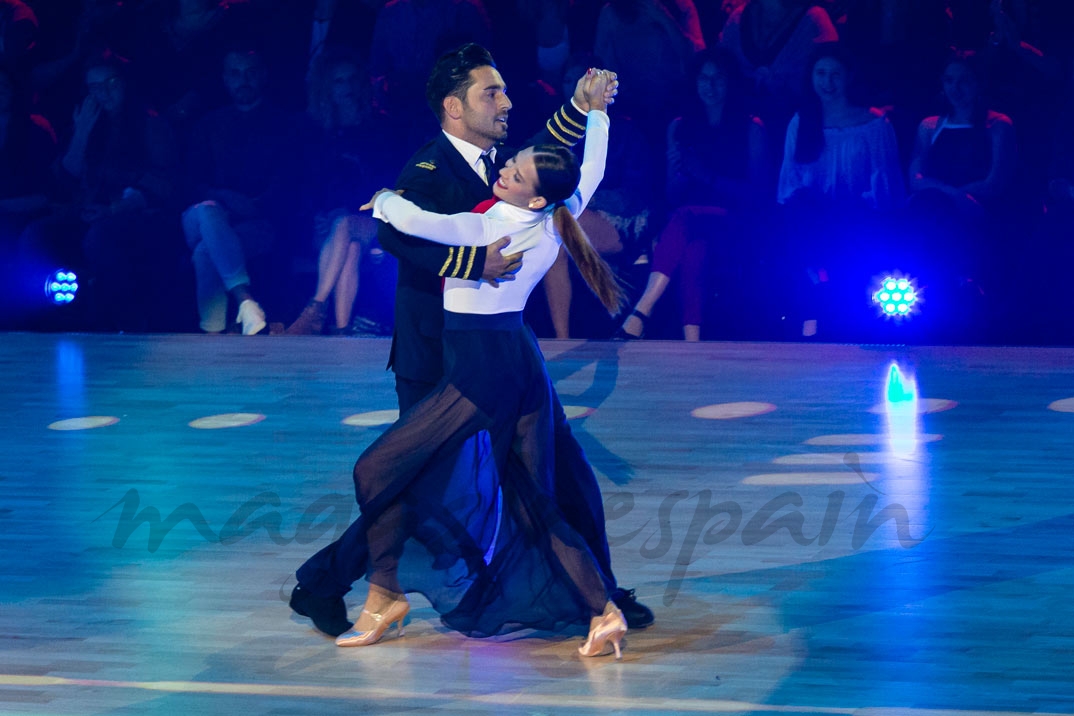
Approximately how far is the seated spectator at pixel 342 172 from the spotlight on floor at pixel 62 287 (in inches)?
66.7

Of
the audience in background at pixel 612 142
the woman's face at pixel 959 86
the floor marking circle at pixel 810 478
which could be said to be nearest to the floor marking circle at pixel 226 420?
the floor marking circle at pixel 810 478

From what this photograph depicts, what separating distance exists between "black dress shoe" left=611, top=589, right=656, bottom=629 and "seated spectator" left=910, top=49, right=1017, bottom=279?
5883mm

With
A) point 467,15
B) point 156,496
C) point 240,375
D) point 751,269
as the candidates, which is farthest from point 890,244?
point 156,496

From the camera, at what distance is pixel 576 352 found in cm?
831

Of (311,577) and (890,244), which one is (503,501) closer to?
(311,577)

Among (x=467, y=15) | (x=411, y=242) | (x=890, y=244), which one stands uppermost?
(x=467, y=15)

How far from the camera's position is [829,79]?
870 cm

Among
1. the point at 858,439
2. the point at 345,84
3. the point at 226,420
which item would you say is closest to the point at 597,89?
the point at 858,439

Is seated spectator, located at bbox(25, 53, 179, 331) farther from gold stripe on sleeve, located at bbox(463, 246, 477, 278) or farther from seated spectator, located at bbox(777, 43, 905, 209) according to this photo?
gold stripe on sleeve, located at bbox(463, 246, 477, 278)

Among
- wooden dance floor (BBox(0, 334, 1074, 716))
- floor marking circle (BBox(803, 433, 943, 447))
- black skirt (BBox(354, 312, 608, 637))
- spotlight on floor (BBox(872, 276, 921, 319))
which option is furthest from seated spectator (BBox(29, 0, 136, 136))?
black skirt (BBox(354, 312, 608, 637))

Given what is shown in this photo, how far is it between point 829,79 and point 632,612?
20.0 ft

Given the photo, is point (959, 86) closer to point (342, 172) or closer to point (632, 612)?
point (342, 172)

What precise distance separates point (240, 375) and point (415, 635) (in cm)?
459

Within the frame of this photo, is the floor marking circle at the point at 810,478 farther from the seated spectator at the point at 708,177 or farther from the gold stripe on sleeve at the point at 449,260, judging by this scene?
the seated spectator at the point at 708,177
